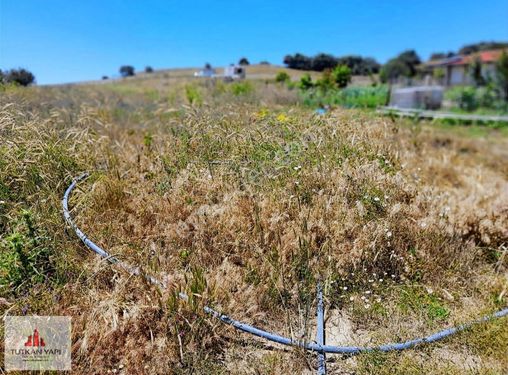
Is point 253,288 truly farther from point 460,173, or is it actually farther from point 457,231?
point 460,173

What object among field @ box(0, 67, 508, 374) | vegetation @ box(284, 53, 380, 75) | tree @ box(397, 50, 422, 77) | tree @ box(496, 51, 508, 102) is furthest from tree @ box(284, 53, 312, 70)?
tree @ box(397, 50, 422, 77)

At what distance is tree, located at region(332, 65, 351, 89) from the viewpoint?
11211mm

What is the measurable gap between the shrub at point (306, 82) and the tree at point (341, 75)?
0.76 m

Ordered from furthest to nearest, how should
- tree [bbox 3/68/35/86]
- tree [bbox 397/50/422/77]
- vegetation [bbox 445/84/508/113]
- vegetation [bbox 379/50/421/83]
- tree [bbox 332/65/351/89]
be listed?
tree [bbox 397/50/422/77] < vegetation [bbox 379/50/421/83] < vegetation [bbox 445/84/508/113] < tree [bbox 332/65/351/89] < tree [bbox 3/68/35/86]

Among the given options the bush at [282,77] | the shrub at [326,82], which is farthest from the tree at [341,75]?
the bush at [282,77]

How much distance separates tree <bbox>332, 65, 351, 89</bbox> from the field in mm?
7972

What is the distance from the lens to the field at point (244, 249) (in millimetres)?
2045

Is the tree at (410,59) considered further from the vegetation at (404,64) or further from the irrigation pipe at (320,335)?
the irrigation pipe at (320,335)

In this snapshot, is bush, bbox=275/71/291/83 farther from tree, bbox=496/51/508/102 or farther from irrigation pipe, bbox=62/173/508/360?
tree, bbox=496/51/508/102

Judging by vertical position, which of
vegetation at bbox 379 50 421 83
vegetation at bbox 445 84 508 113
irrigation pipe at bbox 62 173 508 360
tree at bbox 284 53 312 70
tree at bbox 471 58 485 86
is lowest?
irrigation pipe at bbox 62 173 508 360

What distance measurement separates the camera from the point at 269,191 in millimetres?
2920

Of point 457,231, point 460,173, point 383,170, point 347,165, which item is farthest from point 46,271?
point 460,173

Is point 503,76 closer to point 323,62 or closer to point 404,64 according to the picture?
point 323,62

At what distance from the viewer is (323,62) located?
36.6 feet
